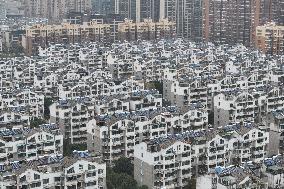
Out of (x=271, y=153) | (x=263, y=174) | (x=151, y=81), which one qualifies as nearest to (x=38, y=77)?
(x=151, y=81)

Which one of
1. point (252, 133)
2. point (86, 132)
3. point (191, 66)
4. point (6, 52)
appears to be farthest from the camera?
point (6, 52)

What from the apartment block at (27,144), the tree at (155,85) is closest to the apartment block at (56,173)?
the apartment block at (27,144)

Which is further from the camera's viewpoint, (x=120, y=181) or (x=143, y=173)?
(x=143, y=173)

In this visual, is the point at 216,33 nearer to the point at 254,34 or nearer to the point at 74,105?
the point at 254,34

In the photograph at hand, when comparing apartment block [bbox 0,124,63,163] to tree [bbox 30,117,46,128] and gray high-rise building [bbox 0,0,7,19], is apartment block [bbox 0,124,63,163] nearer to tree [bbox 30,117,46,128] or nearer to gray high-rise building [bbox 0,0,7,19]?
tree [bbox 30,117,46,128]

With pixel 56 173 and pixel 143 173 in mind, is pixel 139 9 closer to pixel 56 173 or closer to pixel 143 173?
pixel 143 173

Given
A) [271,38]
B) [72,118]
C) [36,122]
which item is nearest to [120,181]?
[72,118]

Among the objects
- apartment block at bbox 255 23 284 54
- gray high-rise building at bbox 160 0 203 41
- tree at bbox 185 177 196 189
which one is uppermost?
gray high-rise building at bbox 160 0 203 41

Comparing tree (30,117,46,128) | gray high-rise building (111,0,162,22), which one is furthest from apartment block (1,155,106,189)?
gray high-rise building (111,0,162,22)
